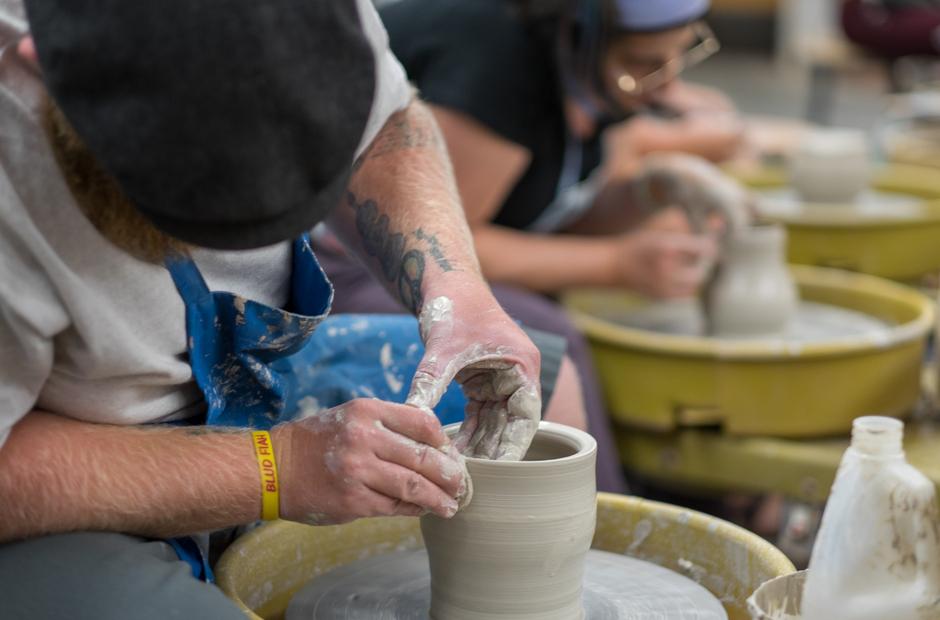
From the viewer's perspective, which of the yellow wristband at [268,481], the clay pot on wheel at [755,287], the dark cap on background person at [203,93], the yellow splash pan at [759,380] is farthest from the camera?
the clay pot on wheel at [755,287]

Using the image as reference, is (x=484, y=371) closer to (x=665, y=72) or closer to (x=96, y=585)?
(x=96, y=585)

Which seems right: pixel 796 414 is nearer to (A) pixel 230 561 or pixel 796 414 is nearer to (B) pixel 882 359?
(B) pixel 882 359

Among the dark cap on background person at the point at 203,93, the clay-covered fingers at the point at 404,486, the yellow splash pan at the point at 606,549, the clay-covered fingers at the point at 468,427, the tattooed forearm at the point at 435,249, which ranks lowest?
the yellow splash pan at the point at 606,549

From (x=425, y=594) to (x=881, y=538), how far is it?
20.6 inches

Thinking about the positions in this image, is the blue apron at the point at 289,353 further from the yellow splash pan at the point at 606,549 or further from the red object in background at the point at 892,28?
the red object in background at the point at 892,28

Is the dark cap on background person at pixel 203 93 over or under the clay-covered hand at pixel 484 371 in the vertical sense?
over

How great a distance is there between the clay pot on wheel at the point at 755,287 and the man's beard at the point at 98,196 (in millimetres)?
1454

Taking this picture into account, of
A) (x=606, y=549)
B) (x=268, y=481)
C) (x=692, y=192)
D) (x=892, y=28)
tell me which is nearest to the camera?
(x=268, y=481)

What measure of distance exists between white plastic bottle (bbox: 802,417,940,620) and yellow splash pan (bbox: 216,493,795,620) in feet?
0.63

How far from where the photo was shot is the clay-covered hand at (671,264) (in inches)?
103

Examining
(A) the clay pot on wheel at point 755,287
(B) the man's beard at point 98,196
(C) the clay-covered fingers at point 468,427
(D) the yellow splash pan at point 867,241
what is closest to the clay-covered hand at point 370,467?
(C) the clay-covered fingers at point 468,427

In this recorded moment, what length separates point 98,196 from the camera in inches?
45.8

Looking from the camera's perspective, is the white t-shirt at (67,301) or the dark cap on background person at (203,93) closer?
the dark cap on background person at (203,93)

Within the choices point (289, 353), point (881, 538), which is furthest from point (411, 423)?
point (881, 538)
